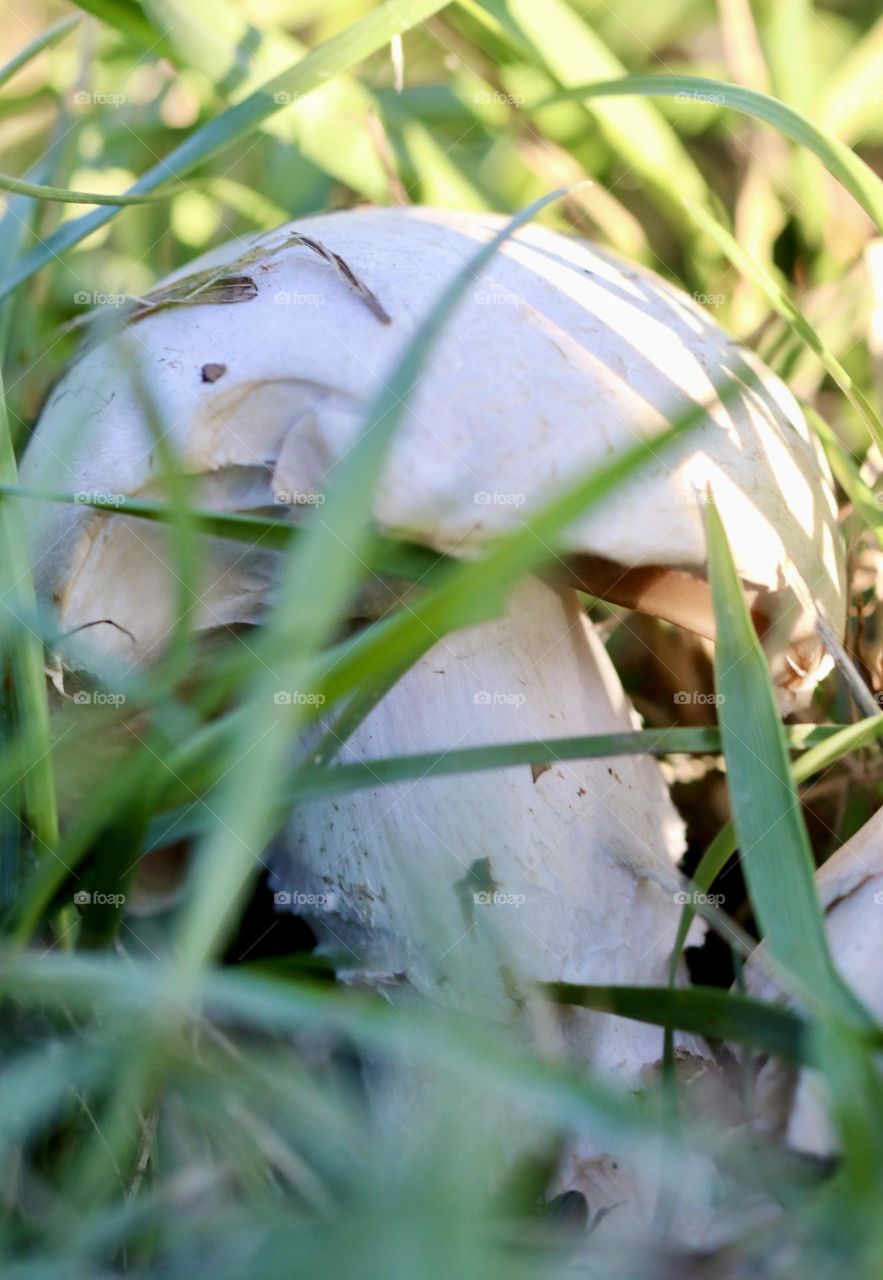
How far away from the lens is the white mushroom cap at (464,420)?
75cm

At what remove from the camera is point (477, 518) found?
2.42 ft

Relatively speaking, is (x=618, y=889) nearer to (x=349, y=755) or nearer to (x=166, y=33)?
(x=349, y=755)

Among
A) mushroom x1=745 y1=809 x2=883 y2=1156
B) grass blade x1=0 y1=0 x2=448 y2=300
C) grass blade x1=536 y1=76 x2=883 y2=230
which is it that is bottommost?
mushroom x1=745 y1=809 x2=883 y2=1156

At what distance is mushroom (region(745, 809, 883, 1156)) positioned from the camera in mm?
650

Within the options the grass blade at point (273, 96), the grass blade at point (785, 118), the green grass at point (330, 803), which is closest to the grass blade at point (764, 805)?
the green grass at point (330, 803)

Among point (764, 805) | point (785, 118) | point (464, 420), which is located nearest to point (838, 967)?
point (764, 805)

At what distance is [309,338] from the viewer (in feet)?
2.72

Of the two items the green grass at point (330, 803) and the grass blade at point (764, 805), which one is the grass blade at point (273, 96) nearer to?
the green grass at point (330, 803)

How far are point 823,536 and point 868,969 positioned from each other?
0.36m

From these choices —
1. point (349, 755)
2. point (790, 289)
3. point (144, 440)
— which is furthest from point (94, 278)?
point (790, 289)

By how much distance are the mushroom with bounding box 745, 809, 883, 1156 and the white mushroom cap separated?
0.56 ft

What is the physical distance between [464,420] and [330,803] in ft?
1.31

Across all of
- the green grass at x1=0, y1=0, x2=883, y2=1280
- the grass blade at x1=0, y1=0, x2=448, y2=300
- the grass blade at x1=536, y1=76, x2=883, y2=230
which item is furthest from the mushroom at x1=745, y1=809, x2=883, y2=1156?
the grass blade at x1=0, y1=0, x2=448, y2=300

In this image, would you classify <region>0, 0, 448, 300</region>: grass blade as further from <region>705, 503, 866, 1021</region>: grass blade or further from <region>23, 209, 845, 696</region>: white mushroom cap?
<region>705, 503, 866, 1021</region>: grass blade
